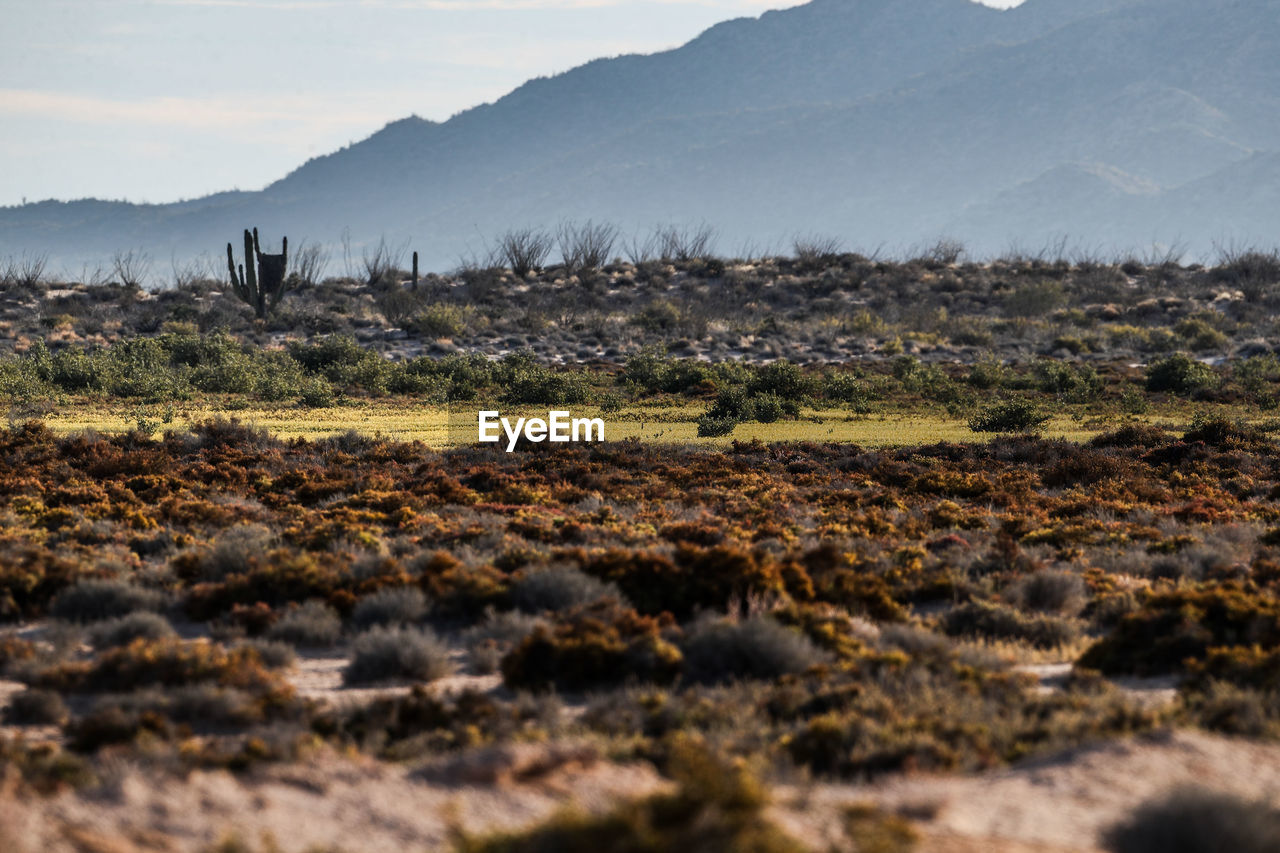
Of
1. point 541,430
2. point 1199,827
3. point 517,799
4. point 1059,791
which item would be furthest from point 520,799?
point 541,430

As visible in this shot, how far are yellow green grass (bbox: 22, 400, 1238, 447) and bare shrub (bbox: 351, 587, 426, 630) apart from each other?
1338 centimetres

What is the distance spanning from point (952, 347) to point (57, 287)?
44.6 metres

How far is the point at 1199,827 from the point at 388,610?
6.70 meters

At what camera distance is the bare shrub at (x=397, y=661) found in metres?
8.81

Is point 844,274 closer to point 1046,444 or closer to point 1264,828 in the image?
point 1046,444

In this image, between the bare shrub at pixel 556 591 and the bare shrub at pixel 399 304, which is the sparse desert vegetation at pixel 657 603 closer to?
the bare shrub at pixel 556 591

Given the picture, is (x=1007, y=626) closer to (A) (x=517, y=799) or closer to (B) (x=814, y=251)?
(A) (x=517, y=799)

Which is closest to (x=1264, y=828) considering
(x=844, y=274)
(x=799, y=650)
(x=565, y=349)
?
(x=799, y=650)

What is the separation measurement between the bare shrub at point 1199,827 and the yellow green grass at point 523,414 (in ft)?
61.2

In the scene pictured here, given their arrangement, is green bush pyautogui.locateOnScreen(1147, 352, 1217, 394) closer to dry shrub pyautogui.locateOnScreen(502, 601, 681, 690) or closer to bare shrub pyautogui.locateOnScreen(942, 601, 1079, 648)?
bare shrub pyautogui.locateOnScreen(942, 601, 1079, 648)

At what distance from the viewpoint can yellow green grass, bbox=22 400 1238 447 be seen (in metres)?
25.5

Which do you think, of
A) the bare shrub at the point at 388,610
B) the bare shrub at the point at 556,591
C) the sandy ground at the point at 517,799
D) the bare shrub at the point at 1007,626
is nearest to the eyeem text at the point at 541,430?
the bare shrub at the point at 556,591

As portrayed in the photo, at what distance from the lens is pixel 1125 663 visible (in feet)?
29.2

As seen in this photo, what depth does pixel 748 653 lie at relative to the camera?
874 cm
